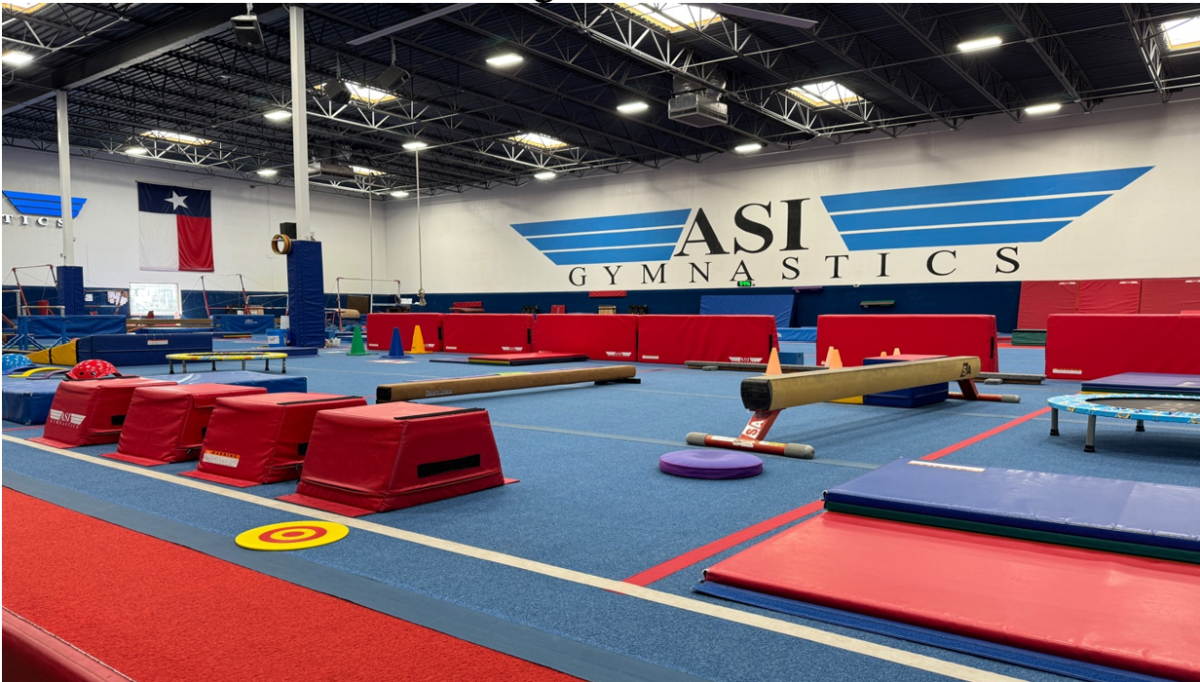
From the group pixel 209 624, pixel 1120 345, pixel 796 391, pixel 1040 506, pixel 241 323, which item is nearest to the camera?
pixel 209 624

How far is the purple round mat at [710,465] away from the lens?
4.23 metres

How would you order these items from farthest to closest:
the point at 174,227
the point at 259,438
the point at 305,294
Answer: the point at 174,227
the point at 305,294
the point at 259,438

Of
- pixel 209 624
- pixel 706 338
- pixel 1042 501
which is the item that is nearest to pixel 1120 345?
pixel 706 338

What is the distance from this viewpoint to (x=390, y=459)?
11.8 ft

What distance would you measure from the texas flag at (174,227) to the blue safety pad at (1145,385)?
29267 mm

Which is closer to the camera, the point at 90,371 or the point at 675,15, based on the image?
the point at 90,371

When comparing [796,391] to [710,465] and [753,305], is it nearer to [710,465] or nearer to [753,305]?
[710,465]

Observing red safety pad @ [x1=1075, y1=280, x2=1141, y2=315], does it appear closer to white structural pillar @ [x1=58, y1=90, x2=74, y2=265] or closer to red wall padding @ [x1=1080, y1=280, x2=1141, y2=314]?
red wall padding @ [x1=1080, y1=280, x2=1141, y2=314]

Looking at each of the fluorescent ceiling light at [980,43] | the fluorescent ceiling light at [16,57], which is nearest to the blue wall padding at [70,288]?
the fluorescent ceiling light at [16,57]

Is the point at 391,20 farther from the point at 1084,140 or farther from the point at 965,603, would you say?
the point at 1084,140

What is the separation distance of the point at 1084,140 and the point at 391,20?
17.4 m

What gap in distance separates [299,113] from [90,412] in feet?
33.5

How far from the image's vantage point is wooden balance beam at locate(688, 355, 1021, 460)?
4844mm

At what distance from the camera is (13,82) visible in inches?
696
